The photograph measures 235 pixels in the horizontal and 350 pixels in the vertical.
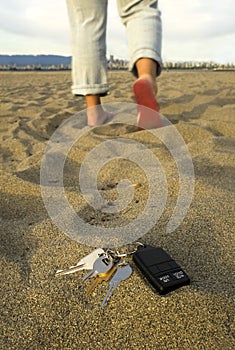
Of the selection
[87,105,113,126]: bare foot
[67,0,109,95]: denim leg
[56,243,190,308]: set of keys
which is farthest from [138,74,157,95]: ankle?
[56,243,190,308]: set of keys

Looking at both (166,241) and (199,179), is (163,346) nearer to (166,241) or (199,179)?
(166,241)

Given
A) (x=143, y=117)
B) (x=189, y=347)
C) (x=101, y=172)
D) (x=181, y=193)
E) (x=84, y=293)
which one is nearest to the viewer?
(x=189, y=347)

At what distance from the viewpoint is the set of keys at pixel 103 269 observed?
739mm

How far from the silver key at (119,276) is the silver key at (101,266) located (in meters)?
0.02

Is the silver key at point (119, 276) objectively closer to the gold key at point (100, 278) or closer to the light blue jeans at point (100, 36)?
the gold key at point (100, 278)

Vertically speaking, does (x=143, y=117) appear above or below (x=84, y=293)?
above

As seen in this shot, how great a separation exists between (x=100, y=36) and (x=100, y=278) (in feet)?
5.09

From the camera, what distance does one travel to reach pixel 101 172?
5.02 ft

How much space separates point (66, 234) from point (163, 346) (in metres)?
0.45

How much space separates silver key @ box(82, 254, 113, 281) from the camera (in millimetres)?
767

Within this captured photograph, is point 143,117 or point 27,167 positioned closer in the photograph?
point 27,167

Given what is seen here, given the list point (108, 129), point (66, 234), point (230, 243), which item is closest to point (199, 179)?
point (230, 243)

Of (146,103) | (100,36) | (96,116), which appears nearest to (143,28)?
(100,36)

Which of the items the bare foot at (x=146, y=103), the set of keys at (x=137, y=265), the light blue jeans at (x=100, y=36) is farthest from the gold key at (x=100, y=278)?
the light blue jeans at (x=100, y=36)
